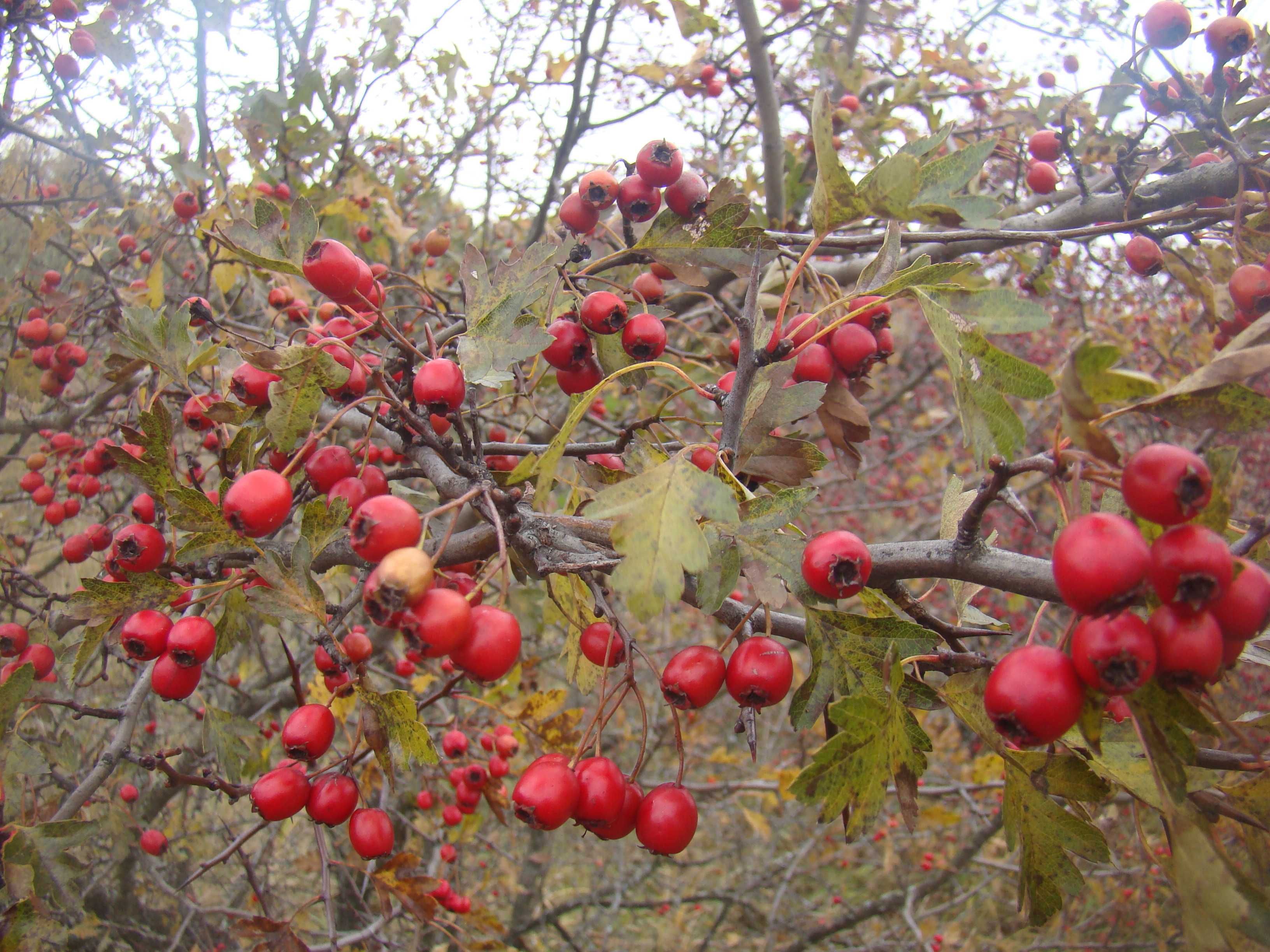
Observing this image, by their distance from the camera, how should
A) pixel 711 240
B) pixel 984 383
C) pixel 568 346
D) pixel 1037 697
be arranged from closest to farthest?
pixel 1037 697 → pixel 984 383 → pixel 711 240 → pixel 568 346

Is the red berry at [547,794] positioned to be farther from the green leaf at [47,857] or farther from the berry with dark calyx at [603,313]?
the green leaf at [47,857]

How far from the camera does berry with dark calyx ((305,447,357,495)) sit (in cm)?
161

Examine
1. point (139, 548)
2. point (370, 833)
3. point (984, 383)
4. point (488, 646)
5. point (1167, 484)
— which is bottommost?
point (370, 833)

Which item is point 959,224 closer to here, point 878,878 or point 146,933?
point 146,933

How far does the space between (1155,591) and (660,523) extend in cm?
69

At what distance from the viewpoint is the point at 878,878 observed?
7051 mm

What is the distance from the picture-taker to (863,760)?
120 cm

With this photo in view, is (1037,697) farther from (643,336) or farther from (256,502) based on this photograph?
(256,502)

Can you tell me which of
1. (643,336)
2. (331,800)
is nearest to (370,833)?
(331,800)

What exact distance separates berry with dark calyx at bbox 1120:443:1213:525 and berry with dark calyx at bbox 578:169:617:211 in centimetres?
133

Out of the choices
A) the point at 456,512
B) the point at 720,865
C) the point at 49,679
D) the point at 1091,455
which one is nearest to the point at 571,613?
the point at 456,512

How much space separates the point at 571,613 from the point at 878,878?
688cm

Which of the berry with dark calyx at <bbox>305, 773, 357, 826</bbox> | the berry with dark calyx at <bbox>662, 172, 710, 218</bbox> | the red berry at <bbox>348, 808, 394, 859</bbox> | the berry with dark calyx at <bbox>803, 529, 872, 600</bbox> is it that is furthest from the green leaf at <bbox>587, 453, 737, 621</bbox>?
the red berry at <bbox>348, 808, 394, 859</bbox>

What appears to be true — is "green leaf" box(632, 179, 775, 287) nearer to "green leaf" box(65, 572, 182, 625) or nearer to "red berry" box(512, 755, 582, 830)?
"red berry" box(512, 755, 582, 830)
